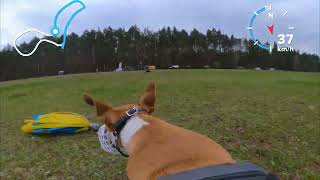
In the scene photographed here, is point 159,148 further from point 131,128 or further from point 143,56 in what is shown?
point 143,56

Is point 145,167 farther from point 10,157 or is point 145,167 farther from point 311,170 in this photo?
point 10,157

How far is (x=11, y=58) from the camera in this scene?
38406 millimetres

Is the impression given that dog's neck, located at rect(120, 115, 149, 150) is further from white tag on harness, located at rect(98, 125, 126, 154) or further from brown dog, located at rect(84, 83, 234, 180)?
white tag on harness, located at rect(98, 125, 126, 154)

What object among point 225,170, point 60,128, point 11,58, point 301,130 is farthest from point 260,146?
point 11,58

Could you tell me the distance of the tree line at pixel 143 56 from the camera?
3362cm

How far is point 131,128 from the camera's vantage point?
2.29 metres

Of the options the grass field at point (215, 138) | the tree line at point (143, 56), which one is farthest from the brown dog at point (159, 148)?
the tree line at point (143, 56)

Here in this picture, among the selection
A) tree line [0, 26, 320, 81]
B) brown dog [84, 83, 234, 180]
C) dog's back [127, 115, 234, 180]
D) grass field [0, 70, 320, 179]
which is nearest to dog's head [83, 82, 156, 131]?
brown dog [84, 83, 234, 180]

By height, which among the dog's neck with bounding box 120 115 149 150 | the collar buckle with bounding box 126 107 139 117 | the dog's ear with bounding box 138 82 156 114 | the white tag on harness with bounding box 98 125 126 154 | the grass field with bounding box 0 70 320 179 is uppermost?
the dog's ear with bounding box 138 82 156 114

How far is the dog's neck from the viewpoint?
2254mm

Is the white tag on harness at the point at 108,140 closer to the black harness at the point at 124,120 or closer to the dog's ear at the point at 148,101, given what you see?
the black harness at the point at 124,120

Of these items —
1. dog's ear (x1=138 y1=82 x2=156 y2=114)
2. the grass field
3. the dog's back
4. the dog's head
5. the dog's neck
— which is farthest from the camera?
the grass field

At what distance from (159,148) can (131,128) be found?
0.29 metres

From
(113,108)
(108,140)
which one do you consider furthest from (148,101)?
(108,140)
